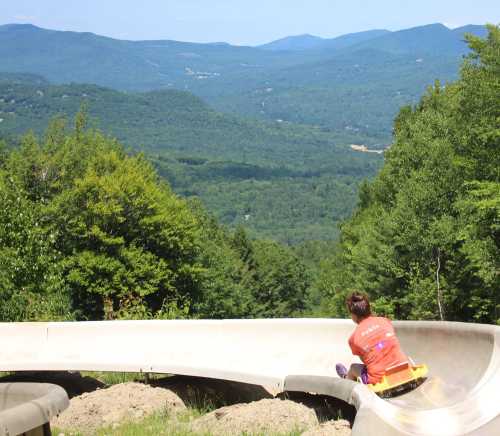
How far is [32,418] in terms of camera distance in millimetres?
3893

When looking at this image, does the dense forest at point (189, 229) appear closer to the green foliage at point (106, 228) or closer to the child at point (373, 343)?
the green foliage at point (106, 228)

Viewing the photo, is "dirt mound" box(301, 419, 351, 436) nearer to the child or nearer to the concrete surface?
the child

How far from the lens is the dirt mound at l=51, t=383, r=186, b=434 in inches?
283

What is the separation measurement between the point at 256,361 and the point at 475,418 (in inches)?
151

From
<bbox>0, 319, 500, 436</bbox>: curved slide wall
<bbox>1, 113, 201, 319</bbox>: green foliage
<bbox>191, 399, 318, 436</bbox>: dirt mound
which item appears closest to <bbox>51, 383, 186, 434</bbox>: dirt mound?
<bbox>0, 319, 500, 436</bbox>: curved slide wall

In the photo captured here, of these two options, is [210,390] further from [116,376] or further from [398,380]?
[398,380]

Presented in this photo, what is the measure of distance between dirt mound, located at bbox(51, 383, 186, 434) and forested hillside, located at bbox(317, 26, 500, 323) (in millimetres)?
11217

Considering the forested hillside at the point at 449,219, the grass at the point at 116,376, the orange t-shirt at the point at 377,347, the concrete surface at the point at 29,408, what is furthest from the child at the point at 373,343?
the forested hillside at the point at 449,219

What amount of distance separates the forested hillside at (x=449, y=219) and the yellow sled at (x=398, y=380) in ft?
36.5

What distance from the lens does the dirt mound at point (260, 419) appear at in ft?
20.9

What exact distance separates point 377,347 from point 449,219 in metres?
17.7

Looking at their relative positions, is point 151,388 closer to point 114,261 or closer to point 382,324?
point 382,324

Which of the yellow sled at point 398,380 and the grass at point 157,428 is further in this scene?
the yellow sled at point 398,380

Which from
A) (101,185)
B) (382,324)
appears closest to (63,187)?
(101,185)
